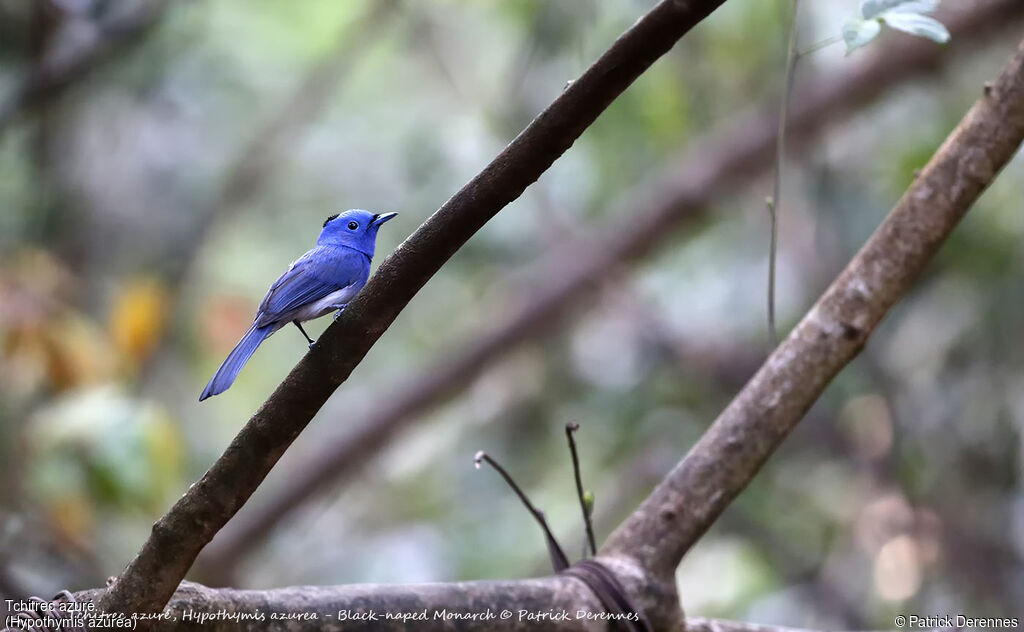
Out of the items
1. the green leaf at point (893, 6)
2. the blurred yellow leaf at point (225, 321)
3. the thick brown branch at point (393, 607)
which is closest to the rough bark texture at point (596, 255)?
the blurred yellow leaf at point (225, 321)

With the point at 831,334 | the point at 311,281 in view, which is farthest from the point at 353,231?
the point at 831,334

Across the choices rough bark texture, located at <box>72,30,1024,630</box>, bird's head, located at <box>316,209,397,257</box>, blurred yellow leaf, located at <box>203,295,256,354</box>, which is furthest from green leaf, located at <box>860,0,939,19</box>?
blurred yellow leaf, located at <box>203,295,256,354</box>

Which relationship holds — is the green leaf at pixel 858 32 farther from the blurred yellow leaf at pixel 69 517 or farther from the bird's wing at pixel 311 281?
the blurred yellow leaf at pixel 69 517

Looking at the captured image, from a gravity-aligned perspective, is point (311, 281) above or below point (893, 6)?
above

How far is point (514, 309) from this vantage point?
18.6 feet

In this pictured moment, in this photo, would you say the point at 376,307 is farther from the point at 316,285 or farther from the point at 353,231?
the point at 353,231

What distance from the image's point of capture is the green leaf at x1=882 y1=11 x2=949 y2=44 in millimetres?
2160

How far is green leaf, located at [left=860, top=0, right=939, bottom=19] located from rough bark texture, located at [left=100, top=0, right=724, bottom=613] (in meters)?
1.03

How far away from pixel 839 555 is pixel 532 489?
2111mm

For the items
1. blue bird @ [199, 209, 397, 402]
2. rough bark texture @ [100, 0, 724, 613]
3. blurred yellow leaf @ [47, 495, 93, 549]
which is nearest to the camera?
rough bark texture @ [100, 0, 724, 613]

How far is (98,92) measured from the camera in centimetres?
564

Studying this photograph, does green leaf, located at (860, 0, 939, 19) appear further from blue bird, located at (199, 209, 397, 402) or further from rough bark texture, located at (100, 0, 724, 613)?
blue bird, located at (199, 209, 397, 402)

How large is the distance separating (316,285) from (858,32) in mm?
1277

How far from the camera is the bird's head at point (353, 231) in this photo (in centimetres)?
185
